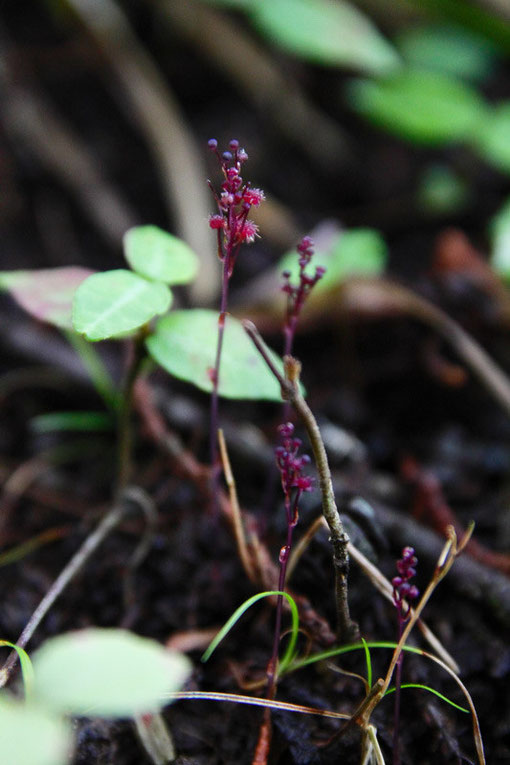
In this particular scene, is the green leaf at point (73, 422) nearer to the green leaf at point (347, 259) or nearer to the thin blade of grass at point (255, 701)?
the green leaf at point (347, 259)

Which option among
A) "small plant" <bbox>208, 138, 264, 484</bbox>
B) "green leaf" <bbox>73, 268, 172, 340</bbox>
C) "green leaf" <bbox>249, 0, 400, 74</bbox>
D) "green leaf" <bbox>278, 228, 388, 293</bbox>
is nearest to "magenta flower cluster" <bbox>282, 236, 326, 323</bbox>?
"small plant" <bbox>208, 138, 264, 484</bbox>

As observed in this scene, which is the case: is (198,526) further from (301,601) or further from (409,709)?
(409,709)

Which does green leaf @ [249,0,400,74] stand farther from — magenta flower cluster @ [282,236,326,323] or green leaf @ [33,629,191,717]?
green leaf @ [33,629,191,717]

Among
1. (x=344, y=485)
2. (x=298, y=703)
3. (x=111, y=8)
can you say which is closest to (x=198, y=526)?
(x=344, y=485)

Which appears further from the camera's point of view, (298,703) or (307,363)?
(307,363)

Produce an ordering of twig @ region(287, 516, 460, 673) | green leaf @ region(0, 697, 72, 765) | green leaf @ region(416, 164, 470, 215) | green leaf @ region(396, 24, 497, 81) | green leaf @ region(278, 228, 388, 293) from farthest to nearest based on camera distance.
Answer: green leaf @ region(396, 24, 497, 81) → green leaf @ region(416, 164, 470, 215) → green leaf @ region(278, 228, 388, 293) → twig @ region(287, 516, 460, 673) → green leaf @ region(0, 697, 72, 765)

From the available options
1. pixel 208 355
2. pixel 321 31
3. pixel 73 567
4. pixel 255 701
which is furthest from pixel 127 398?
pixel 321 31

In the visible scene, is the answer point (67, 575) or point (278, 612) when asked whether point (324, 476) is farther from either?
point (67, 575)
